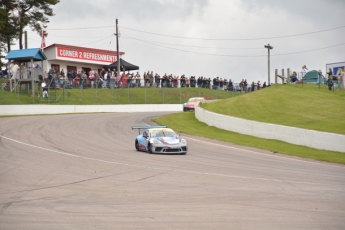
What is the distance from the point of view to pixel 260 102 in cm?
4150

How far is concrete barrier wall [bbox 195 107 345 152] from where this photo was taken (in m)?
25.2

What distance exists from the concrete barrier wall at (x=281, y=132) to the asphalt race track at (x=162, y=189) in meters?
3.03

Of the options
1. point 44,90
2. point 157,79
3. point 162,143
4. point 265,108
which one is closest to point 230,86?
point 157,79

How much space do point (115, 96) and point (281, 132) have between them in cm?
2878

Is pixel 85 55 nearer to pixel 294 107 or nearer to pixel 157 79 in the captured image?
pixel 157 79

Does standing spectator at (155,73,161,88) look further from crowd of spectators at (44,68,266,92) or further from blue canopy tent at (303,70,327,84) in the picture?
blue canopy tent at (303,70,327,84)

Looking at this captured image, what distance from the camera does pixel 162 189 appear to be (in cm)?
1399

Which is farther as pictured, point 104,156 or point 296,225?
point 104,156

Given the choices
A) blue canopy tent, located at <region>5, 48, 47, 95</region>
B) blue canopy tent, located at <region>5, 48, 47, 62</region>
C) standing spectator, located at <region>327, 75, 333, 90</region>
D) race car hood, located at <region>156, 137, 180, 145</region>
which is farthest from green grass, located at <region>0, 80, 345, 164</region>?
race car hood, located at <region>156, 137, 180, 145</region>

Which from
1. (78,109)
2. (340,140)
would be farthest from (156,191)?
(78,109)

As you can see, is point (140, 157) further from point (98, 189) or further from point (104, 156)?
point (98, 189)

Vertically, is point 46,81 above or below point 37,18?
below

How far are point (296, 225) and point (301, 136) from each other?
697 inches

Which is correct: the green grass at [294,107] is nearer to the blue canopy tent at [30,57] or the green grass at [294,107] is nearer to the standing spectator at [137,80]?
the standing spectator at [137,80]
